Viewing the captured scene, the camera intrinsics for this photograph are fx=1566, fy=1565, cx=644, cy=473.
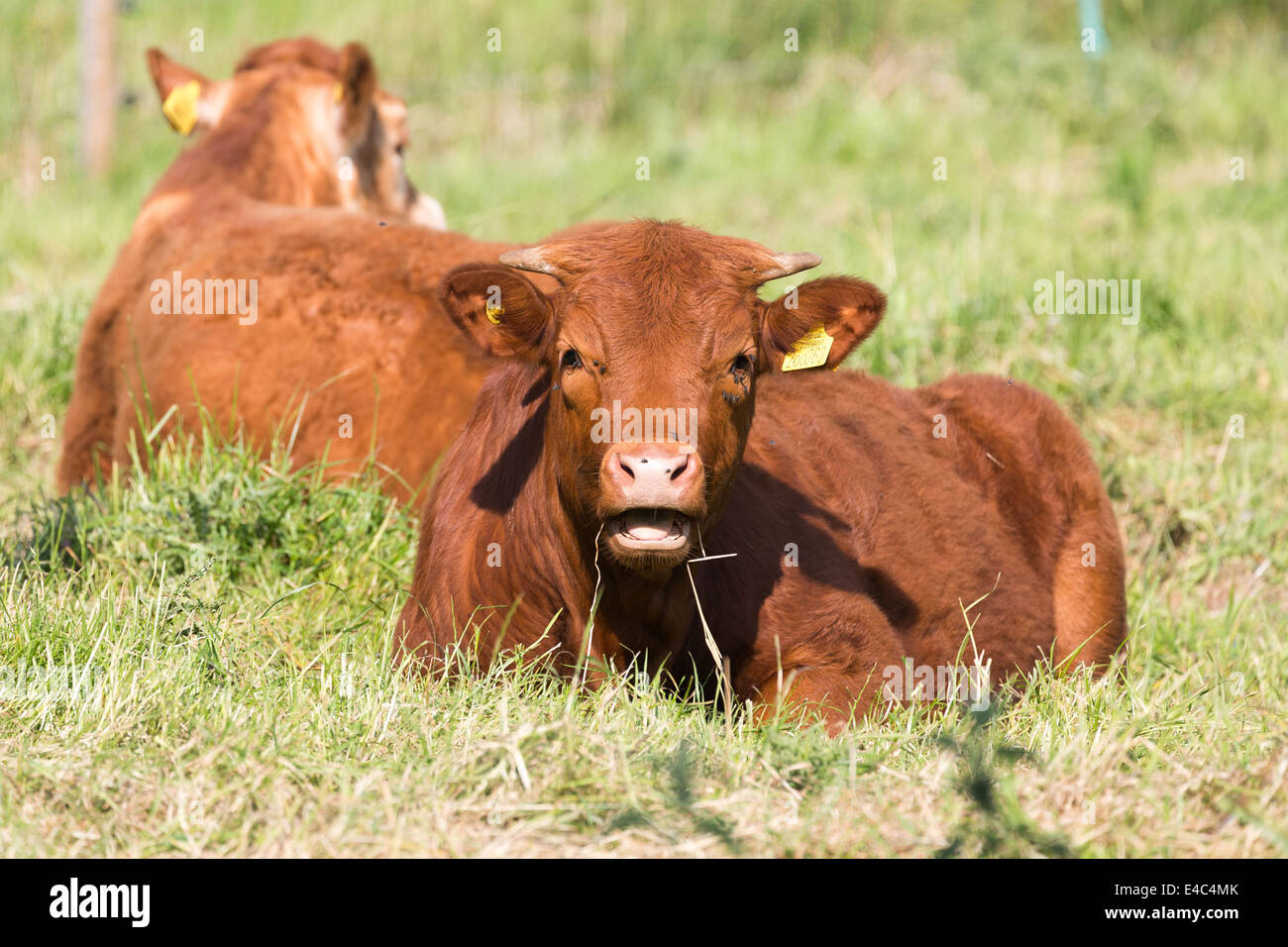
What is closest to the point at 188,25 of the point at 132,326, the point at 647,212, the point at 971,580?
the point at 647,212

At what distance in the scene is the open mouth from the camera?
3.75 m

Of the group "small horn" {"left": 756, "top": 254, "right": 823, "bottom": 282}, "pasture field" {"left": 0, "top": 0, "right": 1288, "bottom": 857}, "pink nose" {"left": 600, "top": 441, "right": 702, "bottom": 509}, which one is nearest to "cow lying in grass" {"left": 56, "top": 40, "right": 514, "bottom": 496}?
"pasture field" {"left": 0, "top": 0, "right": 1288, "bottom": 857}

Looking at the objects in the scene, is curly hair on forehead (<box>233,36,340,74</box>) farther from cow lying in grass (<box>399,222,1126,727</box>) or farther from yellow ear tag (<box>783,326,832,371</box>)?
yellow ear tag (<box>783,326,832,371</box>)

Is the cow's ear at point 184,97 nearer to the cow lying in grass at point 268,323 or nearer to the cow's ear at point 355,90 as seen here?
the cow lying in grass at point 268,323

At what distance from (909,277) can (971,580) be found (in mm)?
2651

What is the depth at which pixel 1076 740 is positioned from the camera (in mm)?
3758

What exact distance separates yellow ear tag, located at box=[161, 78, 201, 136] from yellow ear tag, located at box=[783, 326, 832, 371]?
4.14 metres

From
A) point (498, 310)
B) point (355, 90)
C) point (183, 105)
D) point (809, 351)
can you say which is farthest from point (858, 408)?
point (183, 105)

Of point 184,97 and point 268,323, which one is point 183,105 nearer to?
point 184,97

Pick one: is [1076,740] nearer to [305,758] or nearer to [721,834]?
[721,834]

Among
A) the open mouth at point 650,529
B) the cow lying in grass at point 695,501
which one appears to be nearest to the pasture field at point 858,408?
the cow lying in grass at point 695,501

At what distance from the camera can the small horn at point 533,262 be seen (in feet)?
13.3

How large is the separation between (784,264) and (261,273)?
251cm

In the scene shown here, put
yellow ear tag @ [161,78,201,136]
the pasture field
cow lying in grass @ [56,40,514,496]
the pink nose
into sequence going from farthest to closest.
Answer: yellow ear tag @ [161,78,201,136]
cow lying in grass @ [56,40,514,496]
the pink nose
the pasture field
